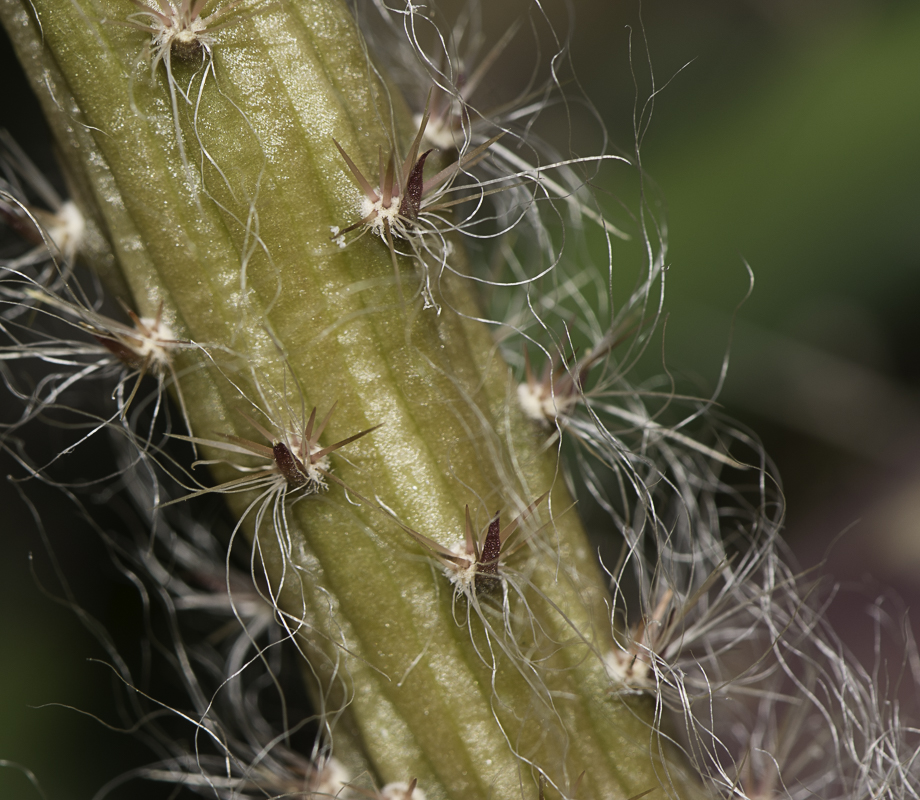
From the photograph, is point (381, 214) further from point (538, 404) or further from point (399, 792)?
point (399, 792)

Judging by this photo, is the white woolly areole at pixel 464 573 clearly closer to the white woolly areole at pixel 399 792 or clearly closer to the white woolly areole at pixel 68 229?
the white woolly areole at pixel 399 792

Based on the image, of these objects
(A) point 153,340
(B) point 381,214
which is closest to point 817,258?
(B) point 381,214

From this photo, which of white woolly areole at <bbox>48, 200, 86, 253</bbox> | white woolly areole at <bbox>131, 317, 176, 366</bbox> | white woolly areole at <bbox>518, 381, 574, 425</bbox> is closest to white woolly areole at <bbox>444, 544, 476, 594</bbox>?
white woolly areole at <bbox>518, 381, 574, 425</bbox>

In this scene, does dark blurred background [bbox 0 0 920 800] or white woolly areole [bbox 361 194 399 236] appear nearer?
white woolly areole [bbox 361 194 399 236]

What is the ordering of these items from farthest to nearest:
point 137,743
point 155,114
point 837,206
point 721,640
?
point 837,206 < point 721,640 < point 137,743 < point 155,114

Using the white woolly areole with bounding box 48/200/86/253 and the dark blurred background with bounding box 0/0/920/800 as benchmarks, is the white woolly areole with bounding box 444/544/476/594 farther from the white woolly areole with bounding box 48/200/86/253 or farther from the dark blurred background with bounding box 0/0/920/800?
the dark blurred background with bounding box 0/0/920/800

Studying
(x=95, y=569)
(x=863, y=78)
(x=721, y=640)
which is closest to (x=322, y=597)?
(x=95, y=569)

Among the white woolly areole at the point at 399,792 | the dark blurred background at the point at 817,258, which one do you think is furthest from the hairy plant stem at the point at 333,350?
the dark blurred background at the point at 817,258

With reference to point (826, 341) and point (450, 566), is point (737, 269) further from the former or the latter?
point (450, 566)
